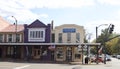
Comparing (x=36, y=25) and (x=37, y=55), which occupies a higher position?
(x=36, y=25)

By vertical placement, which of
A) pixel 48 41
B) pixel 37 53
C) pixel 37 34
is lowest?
pixel 37 53

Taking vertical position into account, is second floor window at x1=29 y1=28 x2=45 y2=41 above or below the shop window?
above

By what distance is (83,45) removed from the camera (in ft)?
181

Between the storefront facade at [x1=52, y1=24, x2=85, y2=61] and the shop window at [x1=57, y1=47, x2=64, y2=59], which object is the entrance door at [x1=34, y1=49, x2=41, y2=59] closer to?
the storefront facade at [x1=52, y1=24, x2=85, y2=61]

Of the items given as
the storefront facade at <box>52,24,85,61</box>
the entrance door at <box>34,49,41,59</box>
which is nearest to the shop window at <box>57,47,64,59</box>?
the storefront facade at <box>52,24,85,61</box>

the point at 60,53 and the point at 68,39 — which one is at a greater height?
the point at 68,39

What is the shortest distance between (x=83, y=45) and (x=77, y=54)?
8.11m

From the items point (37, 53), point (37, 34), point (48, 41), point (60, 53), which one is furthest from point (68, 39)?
point (37, 53)

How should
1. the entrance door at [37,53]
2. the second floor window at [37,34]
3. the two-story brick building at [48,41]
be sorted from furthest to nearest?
the entrance door at [37,53]
the second floor window at [37,34]
the two-story brick building at [48,41]

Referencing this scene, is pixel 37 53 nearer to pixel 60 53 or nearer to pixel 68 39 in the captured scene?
pixel 60 53

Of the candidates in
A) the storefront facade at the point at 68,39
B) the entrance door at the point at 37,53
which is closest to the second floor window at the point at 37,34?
the entrance door at the point at 37,53

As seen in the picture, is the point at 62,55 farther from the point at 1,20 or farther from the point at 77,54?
the point at 1,20

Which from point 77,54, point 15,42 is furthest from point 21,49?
point 77,54

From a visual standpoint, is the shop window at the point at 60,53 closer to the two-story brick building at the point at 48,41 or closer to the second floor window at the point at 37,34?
the two-story brick building at the point at 48,41
